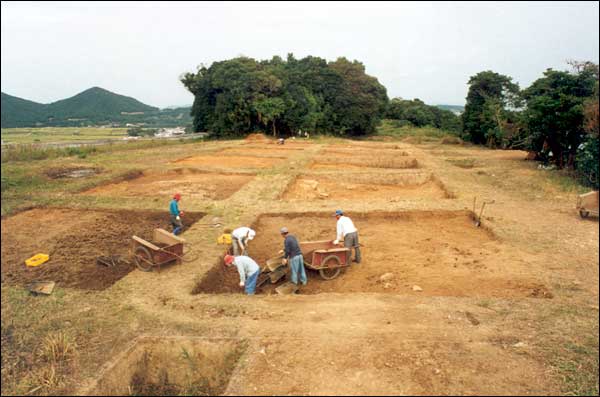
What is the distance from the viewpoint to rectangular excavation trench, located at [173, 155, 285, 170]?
20167 millimetres

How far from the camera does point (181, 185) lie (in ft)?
51.5

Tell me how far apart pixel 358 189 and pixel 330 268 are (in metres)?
8.25

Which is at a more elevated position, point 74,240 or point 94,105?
point 94,105

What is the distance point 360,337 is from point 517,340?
1.98 metres

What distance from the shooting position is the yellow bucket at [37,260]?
→ 7637mm

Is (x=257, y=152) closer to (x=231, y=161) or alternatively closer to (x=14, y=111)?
(x=231, y=161)

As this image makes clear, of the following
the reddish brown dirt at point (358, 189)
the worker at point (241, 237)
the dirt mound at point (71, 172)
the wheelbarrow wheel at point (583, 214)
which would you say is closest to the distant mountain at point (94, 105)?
the dirt mound at point (71, 172)

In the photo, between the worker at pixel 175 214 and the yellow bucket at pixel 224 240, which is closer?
the yellow bucket at pixel 224 240

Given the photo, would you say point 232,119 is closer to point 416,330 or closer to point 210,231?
point 210,231

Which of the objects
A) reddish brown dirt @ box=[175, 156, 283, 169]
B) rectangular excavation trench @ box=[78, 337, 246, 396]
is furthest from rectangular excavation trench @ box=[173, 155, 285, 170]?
Answer: rectangular excavation trench @ box=[78, 337, 246, 396]

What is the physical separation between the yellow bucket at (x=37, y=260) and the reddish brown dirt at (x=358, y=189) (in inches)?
297

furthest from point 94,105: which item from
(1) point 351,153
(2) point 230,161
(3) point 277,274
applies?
(3) point 277,274

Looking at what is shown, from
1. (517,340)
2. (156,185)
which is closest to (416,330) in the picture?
(517,340)

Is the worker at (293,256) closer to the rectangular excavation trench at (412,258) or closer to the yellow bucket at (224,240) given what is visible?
the rectangular excavation trench at (412,258)
